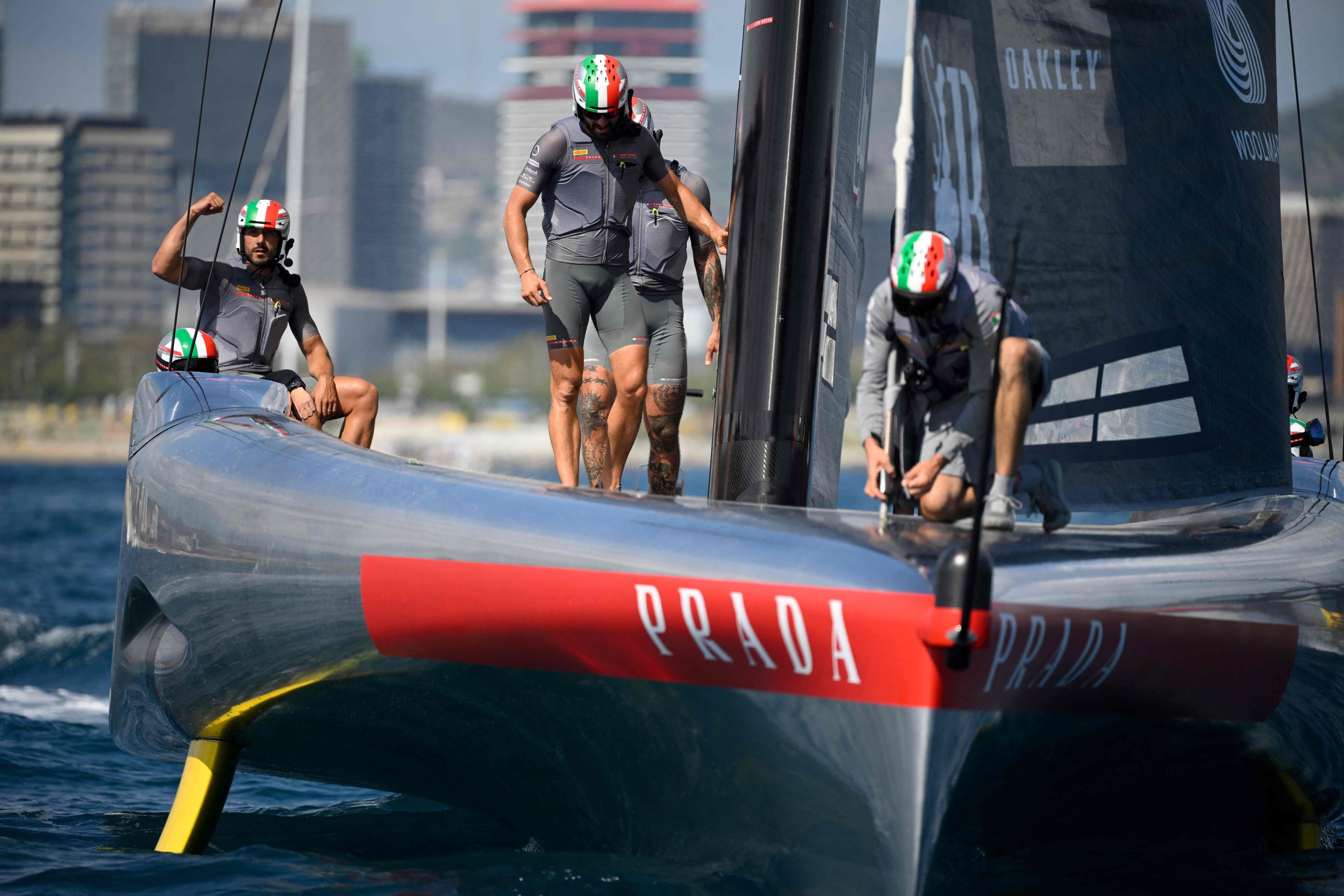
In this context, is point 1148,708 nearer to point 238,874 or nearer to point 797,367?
point 797,367

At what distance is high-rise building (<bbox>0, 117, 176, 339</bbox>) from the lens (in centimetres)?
10650

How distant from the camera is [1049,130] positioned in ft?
19.7

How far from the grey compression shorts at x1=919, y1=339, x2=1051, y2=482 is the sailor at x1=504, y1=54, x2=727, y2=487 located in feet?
4.63

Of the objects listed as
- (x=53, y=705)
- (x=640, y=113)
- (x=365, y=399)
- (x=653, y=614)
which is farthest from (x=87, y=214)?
(x=653, y=614)

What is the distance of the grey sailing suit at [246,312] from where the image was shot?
18.4 feet

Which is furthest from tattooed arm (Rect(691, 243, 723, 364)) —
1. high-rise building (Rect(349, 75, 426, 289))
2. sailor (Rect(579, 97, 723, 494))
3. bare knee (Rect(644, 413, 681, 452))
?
high-rise building (Rect(349, 75, 426, 289))

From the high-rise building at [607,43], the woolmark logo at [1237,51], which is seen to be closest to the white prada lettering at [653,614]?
the woolmark logo at [1237,51]

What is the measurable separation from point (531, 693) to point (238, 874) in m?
1.14

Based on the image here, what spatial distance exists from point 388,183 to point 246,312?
533 ft

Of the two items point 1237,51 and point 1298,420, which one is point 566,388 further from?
point 1298,420

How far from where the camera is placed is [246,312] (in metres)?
5.62

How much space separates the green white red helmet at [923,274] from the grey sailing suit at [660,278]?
1.62 meters

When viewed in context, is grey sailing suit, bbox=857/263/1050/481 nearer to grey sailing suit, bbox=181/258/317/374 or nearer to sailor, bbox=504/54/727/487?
sailor, bbox=504/54/727/487

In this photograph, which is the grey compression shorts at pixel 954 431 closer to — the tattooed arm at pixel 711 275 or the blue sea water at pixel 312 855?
the blue sea water at pixel 312 855
